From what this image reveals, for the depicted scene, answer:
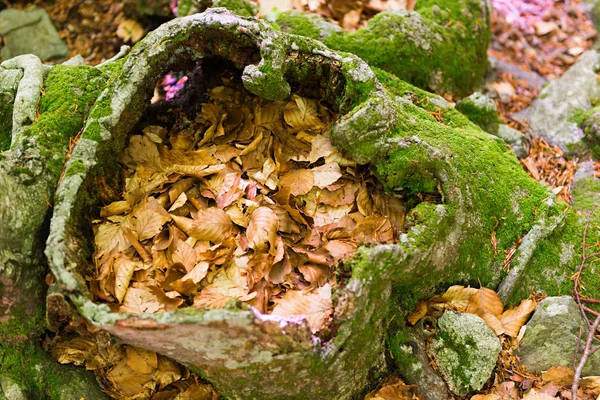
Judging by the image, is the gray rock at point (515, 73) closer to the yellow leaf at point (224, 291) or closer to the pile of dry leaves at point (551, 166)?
the pile of dry leaves at point (551, 166)

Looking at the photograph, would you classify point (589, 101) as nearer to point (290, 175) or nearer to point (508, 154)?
point (508, 154)

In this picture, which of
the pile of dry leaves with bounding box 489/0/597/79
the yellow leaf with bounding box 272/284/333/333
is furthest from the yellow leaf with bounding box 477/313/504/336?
the pile of dry leaves with bounding box 489/0/597/79

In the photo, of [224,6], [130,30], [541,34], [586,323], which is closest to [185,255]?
[224,6]

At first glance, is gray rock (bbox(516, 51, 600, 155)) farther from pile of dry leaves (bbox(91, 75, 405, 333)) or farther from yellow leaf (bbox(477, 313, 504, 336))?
pile of dry leaves (bbox(91, 75, 405, 333))

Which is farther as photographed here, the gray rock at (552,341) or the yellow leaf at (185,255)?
the gray rock at (552,341)

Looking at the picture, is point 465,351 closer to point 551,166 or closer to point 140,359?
point 140,359

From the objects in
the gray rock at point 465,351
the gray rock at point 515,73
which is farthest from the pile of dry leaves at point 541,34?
the gray rock at point 465,351
